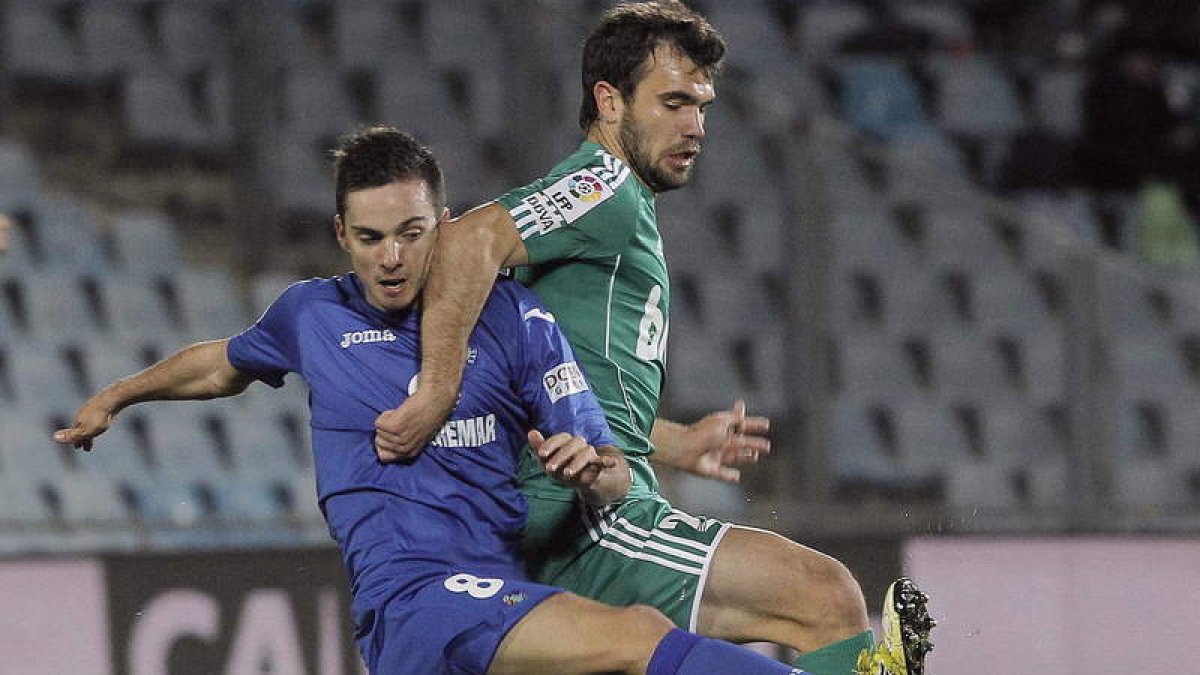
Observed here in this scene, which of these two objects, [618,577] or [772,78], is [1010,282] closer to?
[772,78]

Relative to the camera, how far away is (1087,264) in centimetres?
698

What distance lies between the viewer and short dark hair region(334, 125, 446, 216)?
361cm

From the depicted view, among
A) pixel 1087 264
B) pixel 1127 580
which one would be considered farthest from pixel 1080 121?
pixel 1127 580

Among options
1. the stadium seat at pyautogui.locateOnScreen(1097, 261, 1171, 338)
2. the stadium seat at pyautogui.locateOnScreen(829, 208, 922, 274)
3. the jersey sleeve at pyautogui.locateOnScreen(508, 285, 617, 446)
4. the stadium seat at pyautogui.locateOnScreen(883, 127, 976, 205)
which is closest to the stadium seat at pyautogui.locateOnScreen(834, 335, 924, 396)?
the stadium seat at pyautogui.locateOnScreen(829, 208, 922, 274)

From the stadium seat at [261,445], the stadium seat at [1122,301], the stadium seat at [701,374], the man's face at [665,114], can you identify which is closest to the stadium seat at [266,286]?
the stadium seat at [261,445]

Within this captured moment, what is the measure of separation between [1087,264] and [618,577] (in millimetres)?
3689

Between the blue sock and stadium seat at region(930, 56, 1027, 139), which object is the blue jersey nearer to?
the blue sock

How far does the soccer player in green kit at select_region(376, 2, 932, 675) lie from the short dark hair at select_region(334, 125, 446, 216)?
102 mm

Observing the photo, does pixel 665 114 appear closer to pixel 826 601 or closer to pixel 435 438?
pixel 435 438

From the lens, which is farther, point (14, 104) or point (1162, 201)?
point (1162, 201)

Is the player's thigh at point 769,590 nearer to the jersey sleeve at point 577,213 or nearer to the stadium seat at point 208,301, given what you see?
the jersey sleeve at point 577,213

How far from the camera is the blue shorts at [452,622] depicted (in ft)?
11.2

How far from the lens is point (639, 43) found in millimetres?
3891

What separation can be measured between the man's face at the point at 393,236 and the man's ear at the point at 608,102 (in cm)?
46
